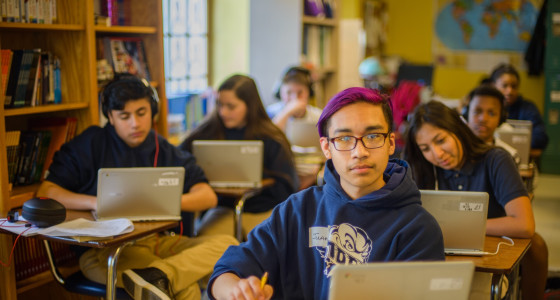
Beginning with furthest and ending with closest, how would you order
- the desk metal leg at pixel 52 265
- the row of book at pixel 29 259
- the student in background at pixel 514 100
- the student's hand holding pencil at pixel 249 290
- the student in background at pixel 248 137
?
the student in background at pixel 514 100 < the student in background at pixel 248 137 < the row of book at pixel 29 259 < the desk metal leg at pixel 52 265 < the student's hand holding pencil at pixel 249 290

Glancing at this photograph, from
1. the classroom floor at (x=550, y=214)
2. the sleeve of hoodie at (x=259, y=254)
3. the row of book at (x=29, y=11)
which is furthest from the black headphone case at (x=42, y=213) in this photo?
the classroom floor at (x=550, y=214)

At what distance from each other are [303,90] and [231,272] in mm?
3051

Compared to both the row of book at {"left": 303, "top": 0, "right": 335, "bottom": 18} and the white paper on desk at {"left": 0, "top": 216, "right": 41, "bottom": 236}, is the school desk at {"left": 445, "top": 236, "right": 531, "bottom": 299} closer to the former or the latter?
the white paper on desk at {"left": 0, "top": 216, "right": 41, "bottom": 236}

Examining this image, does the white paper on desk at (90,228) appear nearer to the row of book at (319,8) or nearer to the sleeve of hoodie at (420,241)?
the sleeve of hoodie at (420,241)

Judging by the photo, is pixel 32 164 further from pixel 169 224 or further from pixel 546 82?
pixel 546 82

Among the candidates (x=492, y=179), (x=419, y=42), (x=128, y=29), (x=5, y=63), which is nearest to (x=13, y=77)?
(x=5, y=63)

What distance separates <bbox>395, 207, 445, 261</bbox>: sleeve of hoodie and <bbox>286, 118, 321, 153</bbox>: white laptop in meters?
2.57

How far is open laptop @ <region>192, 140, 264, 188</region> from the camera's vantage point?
316cm

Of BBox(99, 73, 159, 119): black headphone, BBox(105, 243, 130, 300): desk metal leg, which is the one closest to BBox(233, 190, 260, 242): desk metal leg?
BBox(99, 73, 159, 119): black headphone

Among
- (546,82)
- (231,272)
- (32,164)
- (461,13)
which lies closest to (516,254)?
(231,272)

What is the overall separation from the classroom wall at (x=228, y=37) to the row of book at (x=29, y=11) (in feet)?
7.08

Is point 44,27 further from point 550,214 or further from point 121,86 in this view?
point 550,214

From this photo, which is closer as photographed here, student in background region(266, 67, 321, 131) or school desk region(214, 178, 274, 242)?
school desk region(214, 178, 274, 242)

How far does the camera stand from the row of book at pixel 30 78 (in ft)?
8.85
